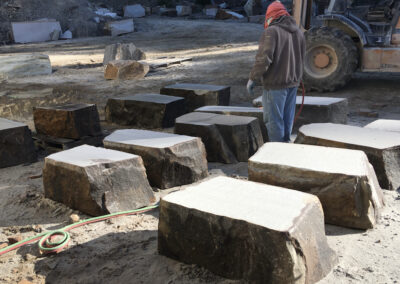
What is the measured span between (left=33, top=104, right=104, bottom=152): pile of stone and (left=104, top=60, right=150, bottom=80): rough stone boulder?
449 centimetres

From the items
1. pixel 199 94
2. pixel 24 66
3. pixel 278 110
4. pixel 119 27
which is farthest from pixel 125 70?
pixel 119 27

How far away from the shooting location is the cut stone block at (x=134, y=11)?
79.4 ft

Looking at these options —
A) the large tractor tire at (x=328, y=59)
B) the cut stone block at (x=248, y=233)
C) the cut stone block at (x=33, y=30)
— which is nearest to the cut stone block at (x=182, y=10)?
the cut stone block at (x=33, y=30)

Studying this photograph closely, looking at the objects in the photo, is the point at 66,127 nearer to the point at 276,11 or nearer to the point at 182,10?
the point at 276,11

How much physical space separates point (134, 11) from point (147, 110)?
65.2 feet

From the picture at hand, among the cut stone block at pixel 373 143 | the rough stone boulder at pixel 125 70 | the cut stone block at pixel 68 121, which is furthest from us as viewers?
the rough stone boulder at pixel 125 70

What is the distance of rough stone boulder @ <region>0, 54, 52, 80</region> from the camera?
32.6 ft

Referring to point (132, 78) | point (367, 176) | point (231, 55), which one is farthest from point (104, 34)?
point (367, 176)

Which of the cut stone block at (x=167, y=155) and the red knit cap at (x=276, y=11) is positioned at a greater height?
the red knit cap at (x=276, y=11)

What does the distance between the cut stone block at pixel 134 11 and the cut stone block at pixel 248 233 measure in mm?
22933

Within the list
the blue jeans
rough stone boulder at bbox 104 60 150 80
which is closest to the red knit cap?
the blue jeans

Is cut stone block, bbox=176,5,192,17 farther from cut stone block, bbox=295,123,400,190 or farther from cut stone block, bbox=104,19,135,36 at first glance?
cut stone block, bbox=295,123,400,190

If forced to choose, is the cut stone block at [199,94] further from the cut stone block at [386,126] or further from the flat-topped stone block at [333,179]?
the flat-topped stone block at [333,179]

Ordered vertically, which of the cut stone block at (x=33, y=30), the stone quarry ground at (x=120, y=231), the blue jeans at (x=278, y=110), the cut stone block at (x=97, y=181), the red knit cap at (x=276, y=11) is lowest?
the stone quarry ground at (x=120, y=231)
